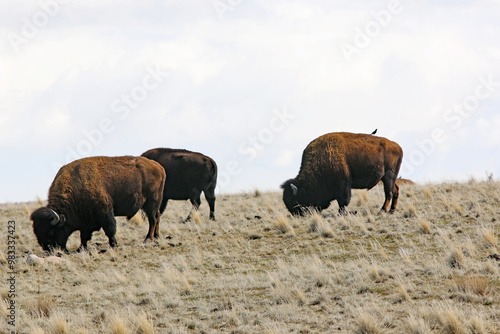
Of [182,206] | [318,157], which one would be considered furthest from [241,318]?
[182,206]

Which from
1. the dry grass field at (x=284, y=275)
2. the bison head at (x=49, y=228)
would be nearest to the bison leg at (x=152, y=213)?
the dry grass field at (x=284, y=275)

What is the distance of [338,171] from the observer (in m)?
18.0

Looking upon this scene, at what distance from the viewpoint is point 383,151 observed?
61.3 feet

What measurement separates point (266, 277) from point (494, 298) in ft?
14.6

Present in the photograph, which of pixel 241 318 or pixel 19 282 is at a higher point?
pixel 241 318

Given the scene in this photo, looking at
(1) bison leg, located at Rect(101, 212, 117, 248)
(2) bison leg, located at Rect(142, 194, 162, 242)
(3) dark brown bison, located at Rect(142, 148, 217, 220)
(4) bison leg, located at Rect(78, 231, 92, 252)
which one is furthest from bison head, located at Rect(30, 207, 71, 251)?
(3) dark brown bison, located at Rect(142, 148, 217, 220)

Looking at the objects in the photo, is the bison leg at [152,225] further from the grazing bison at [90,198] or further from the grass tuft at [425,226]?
the grass tuft at [425,226]

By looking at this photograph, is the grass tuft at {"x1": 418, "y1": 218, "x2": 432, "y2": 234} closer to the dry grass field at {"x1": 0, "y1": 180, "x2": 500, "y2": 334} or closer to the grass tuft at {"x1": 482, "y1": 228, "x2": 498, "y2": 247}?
the dry grass field at {"x1": 0, "y1": 180, "x2": 500, "y2": 334}

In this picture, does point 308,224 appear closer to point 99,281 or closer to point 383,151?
point 383,151

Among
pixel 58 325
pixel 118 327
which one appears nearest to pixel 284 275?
pixel 118 327

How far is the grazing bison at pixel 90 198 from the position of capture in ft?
50.8

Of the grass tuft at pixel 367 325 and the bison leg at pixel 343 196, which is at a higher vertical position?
the grass tuft at pixel 367 325

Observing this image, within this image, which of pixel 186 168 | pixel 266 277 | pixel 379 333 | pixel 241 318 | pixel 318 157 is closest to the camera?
pixel 379 333

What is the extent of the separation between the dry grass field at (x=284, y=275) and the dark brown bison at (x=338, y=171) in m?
0.61
